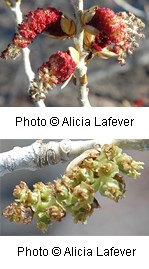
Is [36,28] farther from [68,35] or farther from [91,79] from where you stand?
[91,79]

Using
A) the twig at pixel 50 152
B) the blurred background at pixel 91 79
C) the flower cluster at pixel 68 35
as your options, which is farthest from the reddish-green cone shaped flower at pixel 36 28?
the blurred background at pixel 91 79

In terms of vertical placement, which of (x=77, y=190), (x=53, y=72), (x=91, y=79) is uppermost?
(x=91, y=79)

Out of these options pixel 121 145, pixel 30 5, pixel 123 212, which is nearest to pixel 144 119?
pixel 121 145

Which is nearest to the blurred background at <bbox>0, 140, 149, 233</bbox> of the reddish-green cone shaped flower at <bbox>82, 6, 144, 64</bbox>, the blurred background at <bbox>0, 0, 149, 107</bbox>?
the reddish-green cone shaped flower at <bbox>82, 6, 144, 64</bbox>

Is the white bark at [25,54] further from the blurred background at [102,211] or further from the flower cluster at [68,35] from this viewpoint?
the blurred background at [102,211]

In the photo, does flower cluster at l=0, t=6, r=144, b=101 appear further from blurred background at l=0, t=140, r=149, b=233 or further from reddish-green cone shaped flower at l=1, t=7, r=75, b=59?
blurred background at l=0, t=140, r=149, b=233

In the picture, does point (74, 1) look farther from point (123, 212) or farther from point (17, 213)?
point (123, 212)

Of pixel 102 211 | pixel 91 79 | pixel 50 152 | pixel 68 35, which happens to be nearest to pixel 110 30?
pixel 68 35
